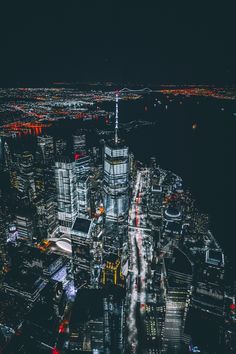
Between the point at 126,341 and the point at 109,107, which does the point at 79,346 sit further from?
the point at 109,107

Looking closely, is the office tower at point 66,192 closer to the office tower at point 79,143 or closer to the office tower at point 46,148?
the office tower at point 46,148

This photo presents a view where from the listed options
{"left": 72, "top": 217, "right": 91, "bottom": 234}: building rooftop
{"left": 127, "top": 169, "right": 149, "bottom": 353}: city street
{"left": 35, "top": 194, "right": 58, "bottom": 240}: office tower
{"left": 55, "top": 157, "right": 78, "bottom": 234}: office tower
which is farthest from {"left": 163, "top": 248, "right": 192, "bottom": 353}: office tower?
{"left": 35, "top": 194, "right": 58, "bottom": 240}: office tower

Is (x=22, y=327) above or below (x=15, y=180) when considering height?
below

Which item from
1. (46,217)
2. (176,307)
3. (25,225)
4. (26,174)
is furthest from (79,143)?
(176,307)

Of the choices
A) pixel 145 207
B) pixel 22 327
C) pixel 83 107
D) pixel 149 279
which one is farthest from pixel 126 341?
pixel 83 107

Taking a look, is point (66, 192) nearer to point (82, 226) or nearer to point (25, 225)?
point (25, 225)

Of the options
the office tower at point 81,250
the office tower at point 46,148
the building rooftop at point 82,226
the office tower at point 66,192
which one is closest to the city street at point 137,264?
the office tower at point 81,250
